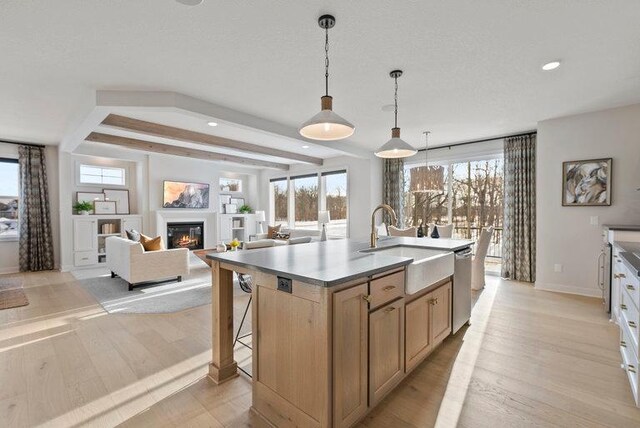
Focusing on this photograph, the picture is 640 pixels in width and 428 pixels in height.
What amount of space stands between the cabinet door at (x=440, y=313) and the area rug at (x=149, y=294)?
2847 mm

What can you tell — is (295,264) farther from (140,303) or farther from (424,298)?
(140,303)

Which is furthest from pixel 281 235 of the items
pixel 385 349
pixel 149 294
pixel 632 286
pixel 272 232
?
pixel 632 286

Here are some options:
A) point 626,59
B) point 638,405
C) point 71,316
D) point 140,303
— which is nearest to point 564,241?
point 626,59

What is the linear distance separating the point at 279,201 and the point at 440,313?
7.28m

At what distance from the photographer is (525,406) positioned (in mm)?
1910

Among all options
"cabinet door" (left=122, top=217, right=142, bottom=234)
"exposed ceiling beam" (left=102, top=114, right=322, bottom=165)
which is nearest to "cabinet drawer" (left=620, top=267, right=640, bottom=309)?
"exposed ceiling beam" (left=102, top=114, right=322, bottom=165)

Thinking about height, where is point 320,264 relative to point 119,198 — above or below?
below

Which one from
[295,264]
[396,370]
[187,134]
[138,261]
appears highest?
[187,134]

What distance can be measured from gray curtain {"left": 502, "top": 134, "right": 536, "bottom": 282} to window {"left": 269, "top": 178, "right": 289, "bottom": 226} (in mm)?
5702

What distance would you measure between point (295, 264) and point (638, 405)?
2.28 m

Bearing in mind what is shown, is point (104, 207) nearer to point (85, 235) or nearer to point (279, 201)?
point (85, 235)

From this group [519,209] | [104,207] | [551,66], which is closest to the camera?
[551,66]

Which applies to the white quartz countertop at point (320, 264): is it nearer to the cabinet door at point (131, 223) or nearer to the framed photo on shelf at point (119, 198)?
the cabinet door at point (131, 223)

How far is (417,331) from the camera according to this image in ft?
7.25
